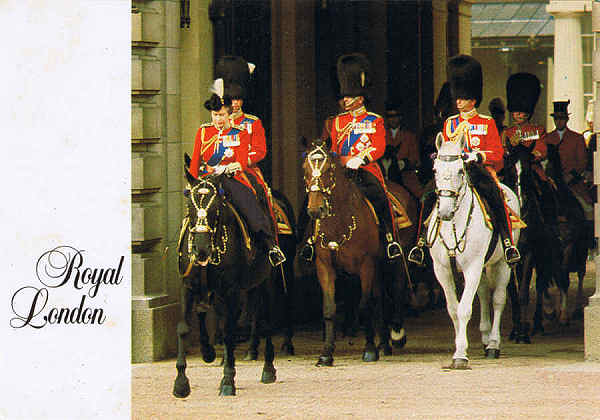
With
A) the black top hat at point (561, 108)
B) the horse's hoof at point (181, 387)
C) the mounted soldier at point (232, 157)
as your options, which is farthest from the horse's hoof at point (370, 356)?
the black top hat at point (561, 108)

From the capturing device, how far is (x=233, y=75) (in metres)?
14.9

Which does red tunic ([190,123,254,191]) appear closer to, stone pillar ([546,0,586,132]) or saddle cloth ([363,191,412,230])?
saddle cloth ([363,191,412,230])

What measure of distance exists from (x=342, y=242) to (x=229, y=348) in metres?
2.42

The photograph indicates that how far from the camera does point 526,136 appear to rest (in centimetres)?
1753

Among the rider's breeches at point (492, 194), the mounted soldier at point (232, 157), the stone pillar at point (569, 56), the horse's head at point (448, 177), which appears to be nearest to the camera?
the mounted soldier at point (232, 157)

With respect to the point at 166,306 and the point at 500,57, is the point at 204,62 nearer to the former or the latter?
the point at 166,306

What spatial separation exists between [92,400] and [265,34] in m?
7.65

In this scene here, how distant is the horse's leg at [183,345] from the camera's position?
1260 centimetres

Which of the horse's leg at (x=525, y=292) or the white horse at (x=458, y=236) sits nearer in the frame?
the white horse at (x=458, y=236)

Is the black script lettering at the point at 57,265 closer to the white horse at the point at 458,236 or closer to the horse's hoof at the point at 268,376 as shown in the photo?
the horse's hoof at the point at 268,376

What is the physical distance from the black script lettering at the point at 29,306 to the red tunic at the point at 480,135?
4.83m

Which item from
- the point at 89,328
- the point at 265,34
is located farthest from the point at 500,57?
the point at 89,328

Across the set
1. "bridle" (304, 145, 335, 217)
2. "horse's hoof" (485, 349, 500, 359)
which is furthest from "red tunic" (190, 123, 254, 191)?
"horse's hoof" (485, 349, 500, 359)

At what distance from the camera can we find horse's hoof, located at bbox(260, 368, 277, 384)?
44.9ft
